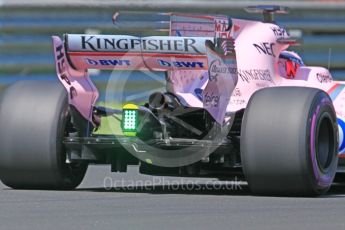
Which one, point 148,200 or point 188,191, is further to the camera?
point 188,191

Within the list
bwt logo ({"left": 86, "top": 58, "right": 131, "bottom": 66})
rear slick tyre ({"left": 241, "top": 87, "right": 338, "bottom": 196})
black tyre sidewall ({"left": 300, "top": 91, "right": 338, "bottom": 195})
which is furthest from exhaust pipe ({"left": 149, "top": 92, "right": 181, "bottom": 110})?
black tyre sidewall ({"left": 300, "top": 91, "right": 338, "bottom": 195})

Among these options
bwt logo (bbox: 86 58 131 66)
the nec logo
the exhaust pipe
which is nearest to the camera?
bwt logo (bbox: 86 58 131 66)

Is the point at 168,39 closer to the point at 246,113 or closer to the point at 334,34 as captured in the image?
the point at 246,113

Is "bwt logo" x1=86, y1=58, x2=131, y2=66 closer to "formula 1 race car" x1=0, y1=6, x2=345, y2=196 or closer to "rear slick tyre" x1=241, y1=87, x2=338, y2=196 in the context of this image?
"formula 1 race car" x1=0, y1=6, x2=345, y2=196

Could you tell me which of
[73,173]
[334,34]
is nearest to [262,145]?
[73,173]

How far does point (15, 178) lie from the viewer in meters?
9.62

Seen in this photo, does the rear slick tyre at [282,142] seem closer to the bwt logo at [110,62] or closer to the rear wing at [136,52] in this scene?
the rear wing at [136,52]

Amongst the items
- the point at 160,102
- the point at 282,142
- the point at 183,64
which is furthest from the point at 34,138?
the point at 282,142

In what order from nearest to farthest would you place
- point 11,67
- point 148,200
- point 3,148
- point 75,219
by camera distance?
point 75,219
point 148,200
point 3,148
point 11,67

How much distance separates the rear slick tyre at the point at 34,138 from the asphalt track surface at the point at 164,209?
128 mm

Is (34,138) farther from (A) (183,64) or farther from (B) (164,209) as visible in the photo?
(B) (164,209)

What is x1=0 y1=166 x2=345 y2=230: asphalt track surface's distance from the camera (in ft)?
24.1

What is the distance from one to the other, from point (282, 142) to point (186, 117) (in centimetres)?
98

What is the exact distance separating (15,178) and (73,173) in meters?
0.55
